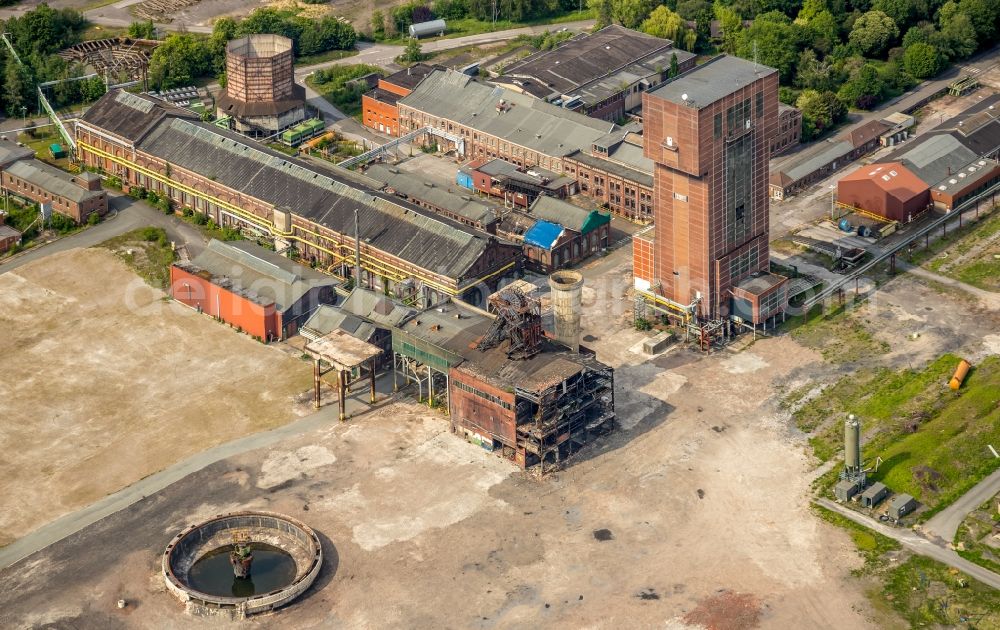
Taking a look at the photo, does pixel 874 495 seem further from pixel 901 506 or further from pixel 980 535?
pixel 980 535

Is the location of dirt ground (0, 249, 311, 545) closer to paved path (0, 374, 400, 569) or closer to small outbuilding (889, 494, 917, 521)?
paved path (0, 374, 400, 569)

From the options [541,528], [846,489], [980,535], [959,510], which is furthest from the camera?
[846,489]

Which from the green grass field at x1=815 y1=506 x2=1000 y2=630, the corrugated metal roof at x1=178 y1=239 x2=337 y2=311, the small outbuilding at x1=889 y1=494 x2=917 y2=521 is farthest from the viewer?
the corrugated metal roof at x1=178 y1=239 x2=337 y2=311

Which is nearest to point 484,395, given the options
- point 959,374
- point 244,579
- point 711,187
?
point 244,579

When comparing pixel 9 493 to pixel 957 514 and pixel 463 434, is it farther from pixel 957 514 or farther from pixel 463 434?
pixel 957 514

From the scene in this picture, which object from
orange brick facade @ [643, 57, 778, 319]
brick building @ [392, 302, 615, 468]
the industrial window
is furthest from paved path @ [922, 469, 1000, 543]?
the industrial window

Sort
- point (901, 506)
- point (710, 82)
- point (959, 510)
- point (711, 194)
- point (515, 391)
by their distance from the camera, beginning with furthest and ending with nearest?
point (710, 82), point (711, 194), point (515, 391), point (959, 510), point (901, 506)
